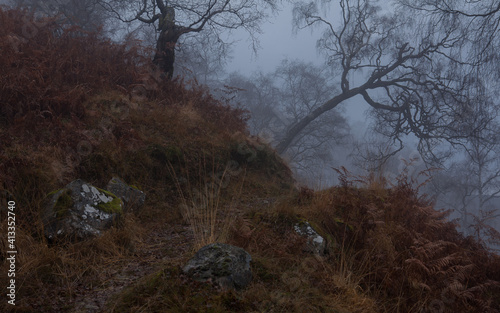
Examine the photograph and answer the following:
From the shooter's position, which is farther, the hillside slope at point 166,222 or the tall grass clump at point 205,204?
the tall grass clump at point 205,204

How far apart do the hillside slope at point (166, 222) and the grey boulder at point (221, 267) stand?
0.09 metres

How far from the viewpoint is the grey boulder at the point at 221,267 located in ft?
8.26

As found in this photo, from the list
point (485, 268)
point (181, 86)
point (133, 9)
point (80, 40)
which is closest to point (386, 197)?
point (485, 268)

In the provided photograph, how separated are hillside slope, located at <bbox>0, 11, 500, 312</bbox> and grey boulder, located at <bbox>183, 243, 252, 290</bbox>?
0.28 feet

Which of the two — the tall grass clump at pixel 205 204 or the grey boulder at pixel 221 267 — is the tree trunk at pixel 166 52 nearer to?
the tall grass clump at pixel 205 204

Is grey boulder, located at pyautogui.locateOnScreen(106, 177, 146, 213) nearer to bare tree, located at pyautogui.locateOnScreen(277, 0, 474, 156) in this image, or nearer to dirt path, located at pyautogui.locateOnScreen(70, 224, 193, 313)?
dirt path, located at pyautogui.locateOnScreen(70, 224, 193, 313)

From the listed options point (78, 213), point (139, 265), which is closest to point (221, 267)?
point (139, 265)

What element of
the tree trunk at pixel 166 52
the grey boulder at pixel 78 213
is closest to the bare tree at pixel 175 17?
the tree trunk at pixel 166 52

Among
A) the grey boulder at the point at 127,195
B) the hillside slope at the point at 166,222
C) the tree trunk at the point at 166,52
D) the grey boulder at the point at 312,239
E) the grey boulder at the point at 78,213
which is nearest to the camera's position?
the hillside slope at the point at 166,222

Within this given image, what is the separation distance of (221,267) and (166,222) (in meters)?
2.25

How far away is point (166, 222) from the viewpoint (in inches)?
180

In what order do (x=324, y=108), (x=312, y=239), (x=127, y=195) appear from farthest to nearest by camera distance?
(x=324, y=108) < (x=127, y=195) < (x=312, y=239)

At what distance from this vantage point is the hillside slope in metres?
2.57

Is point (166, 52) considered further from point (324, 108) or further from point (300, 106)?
point (300, 106)
